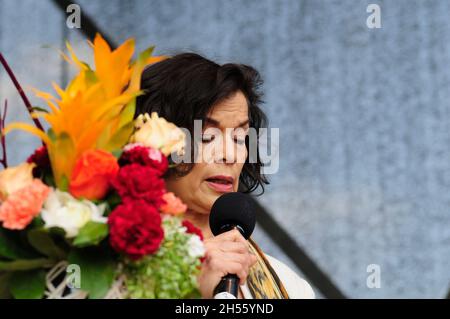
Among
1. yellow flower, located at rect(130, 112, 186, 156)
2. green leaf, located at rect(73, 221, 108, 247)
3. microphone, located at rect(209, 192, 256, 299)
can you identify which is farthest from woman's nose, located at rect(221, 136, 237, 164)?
green leaf, located at rect(73, 221, 108, 247)

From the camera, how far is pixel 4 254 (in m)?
0.91

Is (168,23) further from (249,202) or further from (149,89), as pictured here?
(249,202)

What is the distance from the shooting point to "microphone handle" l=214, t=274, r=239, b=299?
0.94 meters

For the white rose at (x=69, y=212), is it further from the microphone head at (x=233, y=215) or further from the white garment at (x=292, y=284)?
the white garment at (x=292, y=284)

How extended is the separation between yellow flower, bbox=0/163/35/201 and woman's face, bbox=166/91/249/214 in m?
0.39

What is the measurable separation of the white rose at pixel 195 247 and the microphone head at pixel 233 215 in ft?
0.52

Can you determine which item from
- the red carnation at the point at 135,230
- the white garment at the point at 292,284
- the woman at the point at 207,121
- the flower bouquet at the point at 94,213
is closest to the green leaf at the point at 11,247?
the flower bouquet at the point at 94,213

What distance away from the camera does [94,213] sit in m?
0.91

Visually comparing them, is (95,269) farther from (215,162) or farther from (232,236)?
(215,162)

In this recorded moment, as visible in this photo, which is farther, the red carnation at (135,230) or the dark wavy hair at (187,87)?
the dark wavy hair at (187,87)

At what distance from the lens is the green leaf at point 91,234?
87cm

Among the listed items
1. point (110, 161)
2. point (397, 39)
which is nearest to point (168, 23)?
point (397, 39)

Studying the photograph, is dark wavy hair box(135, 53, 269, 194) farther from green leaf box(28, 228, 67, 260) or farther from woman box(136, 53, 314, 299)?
green leaf box(28, 228, 67, 260)
